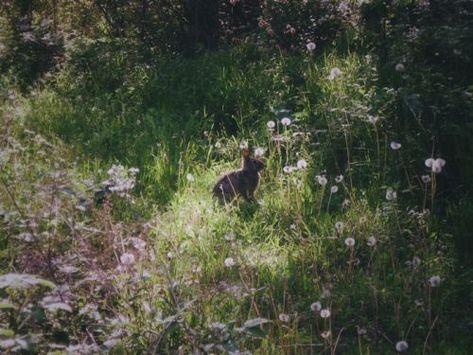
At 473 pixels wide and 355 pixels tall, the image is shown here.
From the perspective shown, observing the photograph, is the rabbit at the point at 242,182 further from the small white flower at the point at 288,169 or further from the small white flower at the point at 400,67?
the small white flower at the point at 400,67

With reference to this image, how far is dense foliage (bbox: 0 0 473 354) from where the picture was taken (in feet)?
11.7

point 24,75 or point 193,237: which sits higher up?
point 24,75

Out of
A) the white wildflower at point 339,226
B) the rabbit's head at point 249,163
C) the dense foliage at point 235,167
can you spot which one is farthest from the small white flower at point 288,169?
the white wildflower at point 339,226

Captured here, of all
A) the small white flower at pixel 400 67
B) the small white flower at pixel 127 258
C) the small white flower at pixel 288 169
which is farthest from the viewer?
the small white flower at pixel 400 67

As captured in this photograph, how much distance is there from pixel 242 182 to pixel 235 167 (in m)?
0.73

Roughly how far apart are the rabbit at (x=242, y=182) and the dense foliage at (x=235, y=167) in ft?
0.36

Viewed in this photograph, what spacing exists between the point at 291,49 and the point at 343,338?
4.84 metres

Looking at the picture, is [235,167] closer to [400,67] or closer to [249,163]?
[249,163]

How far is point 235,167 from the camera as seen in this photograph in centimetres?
596

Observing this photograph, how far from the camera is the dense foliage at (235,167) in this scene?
11.7 feet

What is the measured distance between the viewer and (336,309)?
387 cm

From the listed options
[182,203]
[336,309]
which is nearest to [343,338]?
[336,309]

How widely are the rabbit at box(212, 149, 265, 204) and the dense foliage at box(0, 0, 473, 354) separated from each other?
11 centimetres

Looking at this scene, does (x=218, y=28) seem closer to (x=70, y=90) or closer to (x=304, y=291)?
(x=70, y=90)
